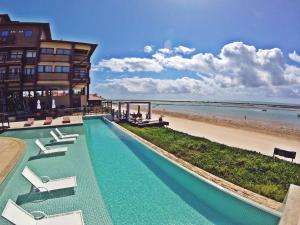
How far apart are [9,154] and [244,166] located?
1169cm

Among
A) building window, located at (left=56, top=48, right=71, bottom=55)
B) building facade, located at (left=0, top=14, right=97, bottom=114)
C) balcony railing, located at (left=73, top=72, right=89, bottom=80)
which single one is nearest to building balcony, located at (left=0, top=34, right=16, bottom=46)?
building facade, located at (left=0, top=14, right=97, bottom=114)

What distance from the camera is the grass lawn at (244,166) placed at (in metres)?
9.20

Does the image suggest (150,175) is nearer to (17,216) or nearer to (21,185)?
(21,185)

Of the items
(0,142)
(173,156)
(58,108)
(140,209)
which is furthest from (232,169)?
(58,108)

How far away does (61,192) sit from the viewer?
8.41m

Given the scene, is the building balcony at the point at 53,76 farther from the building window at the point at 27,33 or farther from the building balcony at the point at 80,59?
the building window at the point at 27,33

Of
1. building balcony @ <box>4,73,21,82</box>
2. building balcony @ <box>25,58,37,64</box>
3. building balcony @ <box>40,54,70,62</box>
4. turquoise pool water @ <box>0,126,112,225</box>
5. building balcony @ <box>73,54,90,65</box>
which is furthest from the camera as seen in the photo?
Result: building balcony @ <box>73,54,90,65</box>

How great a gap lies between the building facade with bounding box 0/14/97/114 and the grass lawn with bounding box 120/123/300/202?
68.6ft


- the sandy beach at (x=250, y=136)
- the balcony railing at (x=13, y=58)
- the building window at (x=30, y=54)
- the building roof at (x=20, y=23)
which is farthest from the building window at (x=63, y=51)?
the sandy beach at (x=250, y=136)

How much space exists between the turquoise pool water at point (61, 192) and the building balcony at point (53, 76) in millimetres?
19690

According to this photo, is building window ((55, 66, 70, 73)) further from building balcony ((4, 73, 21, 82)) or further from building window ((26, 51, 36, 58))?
building balcony ((4, 73, 21, 82))

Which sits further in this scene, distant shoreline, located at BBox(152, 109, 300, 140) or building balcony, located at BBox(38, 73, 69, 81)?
distant shoreline, located at BBox(152, 109, 300, 140)

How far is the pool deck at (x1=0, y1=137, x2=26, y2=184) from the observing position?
388 inches

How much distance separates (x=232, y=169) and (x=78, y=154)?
26.0ft
